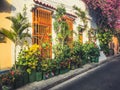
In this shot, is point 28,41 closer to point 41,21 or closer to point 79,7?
point 41,21

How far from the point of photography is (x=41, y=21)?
14.9 meters

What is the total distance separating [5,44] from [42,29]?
11.5ft

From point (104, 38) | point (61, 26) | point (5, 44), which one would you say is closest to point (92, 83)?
point (5, 44)

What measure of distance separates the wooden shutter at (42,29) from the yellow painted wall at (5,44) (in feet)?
7.55

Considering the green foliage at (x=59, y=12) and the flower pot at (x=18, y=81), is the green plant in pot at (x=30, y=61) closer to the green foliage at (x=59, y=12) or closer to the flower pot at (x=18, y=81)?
the flower pot at (x=18, y=81)

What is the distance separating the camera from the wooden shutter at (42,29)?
14.3 m

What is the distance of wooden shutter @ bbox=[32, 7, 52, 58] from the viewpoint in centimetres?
1430

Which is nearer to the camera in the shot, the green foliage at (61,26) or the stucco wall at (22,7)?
the stucco wall at (22,7)

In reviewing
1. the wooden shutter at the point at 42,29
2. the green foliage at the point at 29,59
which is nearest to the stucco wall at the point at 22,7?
the wooden shutter at the point at 42,29

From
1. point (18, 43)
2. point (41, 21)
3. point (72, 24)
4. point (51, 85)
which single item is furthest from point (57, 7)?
point (51, 85)

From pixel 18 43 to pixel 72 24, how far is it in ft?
24.2

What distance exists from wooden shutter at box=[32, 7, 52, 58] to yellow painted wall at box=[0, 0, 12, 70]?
230 cm

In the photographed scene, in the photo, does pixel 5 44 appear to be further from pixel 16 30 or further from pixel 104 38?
pixel 104 38

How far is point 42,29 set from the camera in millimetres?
14992
